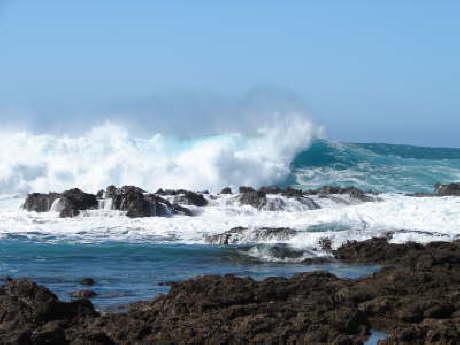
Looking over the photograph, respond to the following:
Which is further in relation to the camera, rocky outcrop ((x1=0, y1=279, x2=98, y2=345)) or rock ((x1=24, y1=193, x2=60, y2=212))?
rock ((x1=24, y1=193, x2=60, y2=212))

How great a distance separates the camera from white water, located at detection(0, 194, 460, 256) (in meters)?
23.3

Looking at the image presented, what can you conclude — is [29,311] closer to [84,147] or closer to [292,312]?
[292,312]

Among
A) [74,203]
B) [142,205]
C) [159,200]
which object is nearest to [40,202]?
[74,203]

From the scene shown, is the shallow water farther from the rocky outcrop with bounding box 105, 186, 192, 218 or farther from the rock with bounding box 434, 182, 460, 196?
the rock with bounding box 434, 182, 460, 196

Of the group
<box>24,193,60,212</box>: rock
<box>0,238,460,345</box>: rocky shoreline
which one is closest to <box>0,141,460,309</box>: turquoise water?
<box>24,193,60,212</box>: rock

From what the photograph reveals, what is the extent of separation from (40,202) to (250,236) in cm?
1092

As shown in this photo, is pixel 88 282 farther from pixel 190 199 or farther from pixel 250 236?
pixel 190 199

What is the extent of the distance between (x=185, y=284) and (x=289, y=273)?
4.90 metres

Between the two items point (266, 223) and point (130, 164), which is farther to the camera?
point (130, 164)

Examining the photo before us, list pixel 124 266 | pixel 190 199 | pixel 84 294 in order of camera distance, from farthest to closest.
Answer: pixel 190 199 < pixel 124 266 < pixel 84 294

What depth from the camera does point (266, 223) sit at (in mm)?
28344

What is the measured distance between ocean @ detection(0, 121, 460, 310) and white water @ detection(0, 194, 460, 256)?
1.5 inches

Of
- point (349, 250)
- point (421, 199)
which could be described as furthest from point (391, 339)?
point (421, 199)

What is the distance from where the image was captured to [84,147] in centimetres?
4972
